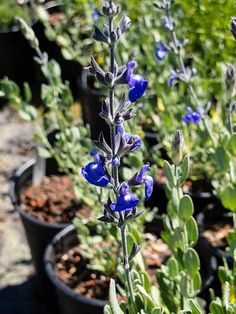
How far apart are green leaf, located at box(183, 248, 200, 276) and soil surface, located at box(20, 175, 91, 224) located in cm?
126

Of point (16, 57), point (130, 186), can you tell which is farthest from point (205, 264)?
point (16, 57)

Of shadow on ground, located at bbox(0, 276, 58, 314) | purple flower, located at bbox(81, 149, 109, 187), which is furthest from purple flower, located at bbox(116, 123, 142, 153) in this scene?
shadow on ground, located at bbox(0, 276, 58, 314)

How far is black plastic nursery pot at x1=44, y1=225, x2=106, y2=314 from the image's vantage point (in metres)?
2.37

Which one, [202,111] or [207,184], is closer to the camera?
[202,111]

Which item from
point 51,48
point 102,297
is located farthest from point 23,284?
point 51,48

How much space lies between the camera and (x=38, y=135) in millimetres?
2650

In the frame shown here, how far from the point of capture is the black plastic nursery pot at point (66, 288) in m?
2.37

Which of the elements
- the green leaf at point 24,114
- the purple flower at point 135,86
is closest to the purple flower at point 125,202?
the purple flower at point 135,86

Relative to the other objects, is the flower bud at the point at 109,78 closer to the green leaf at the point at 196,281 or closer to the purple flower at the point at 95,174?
the purple flower at the point at 95,174

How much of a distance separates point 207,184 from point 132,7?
1.57 meters

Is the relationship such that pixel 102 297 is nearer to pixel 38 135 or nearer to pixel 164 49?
pixel 38 135

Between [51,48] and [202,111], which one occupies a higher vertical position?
[202,111]

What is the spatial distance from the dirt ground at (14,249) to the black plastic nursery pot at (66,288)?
451 mm

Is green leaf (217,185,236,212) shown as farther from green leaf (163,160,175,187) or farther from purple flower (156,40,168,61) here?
purple flower (156,40,168,61)
